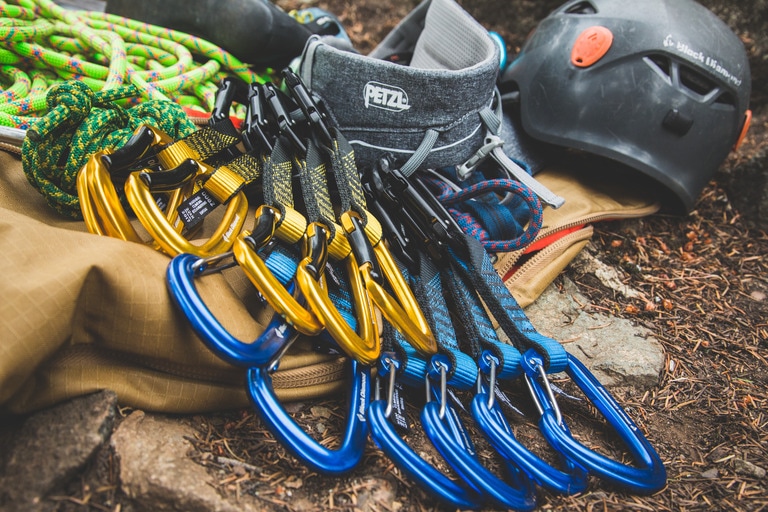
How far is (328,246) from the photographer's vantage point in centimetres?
128

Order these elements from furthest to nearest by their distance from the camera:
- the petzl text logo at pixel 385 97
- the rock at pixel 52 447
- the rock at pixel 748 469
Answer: the petzl text logo at pixel 385 97 → the rock at pixel 748 469 → the rock at pixel 52 447

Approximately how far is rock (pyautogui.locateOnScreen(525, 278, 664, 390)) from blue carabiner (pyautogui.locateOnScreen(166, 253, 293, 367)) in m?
0.94

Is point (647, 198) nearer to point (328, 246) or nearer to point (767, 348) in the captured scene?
point (767, 348)

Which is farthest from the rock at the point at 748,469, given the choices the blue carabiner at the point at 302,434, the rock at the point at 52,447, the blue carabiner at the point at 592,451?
the rock at the point at 52,447

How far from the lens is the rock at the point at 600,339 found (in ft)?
5.00

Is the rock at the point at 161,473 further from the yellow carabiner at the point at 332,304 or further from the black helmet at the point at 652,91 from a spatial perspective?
the black helmet at the point at 652,91

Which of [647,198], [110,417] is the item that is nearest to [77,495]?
[110,417]

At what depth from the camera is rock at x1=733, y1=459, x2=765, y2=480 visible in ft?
4.03

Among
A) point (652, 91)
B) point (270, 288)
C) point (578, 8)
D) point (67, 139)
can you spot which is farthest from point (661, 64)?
point (67, 139)

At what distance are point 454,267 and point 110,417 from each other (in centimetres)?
93

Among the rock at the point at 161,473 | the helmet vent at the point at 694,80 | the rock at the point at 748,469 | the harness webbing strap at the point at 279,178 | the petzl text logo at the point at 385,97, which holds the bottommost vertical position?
the rock at the point at 161,473

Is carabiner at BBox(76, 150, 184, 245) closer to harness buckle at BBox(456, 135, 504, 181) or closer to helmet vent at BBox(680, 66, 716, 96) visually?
harness buckle at BBox(456, 135, 504, 181)

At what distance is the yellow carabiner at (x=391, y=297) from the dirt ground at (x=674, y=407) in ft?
0.76

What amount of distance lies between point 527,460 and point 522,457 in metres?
0.01
